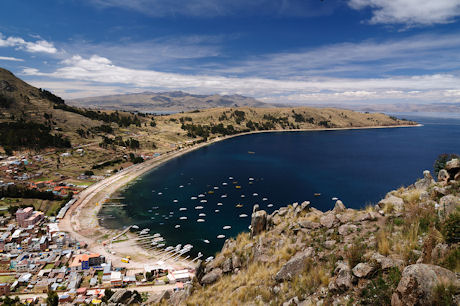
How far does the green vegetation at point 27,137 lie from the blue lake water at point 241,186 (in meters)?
79.9

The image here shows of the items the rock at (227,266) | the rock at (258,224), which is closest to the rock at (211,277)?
the rock at (227,266)

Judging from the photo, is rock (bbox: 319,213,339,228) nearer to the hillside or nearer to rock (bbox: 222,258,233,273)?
the hillside

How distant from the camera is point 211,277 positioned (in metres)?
21.8

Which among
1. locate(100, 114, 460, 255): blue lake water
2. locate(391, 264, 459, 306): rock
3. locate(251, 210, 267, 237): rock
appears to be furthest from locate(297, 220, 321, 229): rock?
locate(100, 114, 460, 255): blue lake water

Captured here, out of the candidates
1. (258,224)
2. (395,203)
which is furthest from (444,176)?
(258,224)

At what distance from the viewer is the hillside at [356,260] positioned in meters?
8.29

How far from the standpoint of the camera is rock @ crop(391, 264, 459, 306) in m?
7.34

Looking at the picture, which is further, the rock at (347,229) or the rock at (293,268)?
the rock at (347,229)

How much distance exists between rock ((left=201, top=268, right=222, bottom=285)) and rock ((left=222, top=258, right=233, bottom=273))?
53cm

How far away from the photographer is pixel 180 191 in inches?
4163

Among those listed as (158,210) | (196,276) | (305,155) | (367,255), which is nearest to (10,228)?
(158,210)

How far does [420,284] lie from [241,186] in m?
104

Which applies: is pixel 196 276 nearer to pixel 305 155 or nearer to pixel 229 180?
pixel 229 180

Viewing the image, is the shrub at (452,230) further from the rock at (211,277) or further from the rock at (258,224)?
the rock at (211,277)
